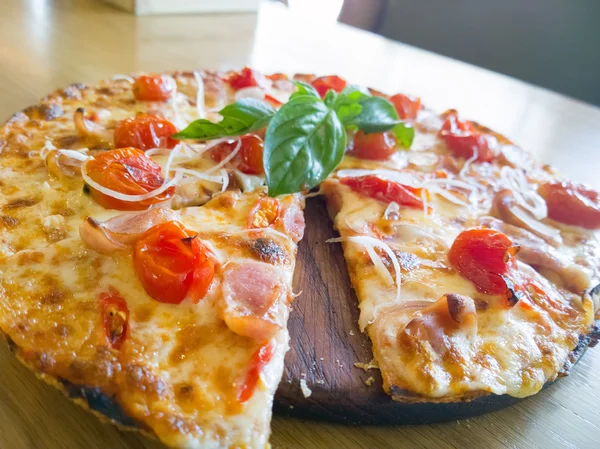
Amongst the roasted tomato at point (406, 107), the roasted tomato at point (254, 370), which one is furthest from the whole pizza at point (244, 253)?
the roasted tomato at point (406, 107)

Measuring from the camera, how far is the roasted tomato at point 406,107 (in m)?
3.26

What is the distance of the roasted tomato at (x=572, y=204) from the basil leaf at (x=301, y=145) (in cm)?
109

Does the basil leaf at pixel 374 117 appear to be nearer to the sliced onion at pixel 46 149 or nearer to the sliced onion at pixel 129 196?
the sliced onion at pixel 129 196

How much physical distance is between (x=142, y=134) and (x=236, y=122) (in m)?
0.41

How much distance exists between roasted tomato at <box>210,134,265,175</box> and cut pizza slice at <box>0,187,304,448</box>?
1.67 feet

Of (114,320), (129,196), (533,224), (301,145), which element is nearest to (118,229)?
(129,196)

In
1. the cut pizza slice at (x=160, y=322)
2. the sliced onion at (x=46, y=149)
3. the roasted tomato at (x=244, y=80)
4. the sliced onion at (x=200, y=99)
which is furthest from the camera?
the roasted tomato at (x=244, y=80)

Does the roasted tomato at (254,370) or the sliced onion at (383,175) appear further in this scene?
the sliced onion at (383,175)

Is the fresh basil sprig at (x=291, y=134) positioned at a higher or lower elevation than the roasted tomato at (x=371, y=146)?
higher

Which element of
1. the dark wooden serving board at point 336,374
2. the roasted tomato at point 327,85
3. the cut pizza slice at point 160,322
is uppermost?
the roasted tomato at point 327,85

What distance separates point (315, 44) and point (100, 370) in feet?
14.4

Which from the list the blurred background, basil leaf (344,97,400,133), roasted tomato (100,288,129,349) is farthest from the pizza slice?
the blurred background

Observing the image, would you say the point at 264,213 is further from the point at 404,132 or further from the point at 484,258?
the point at 404,132

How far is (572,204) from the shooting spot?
255 centimetres
